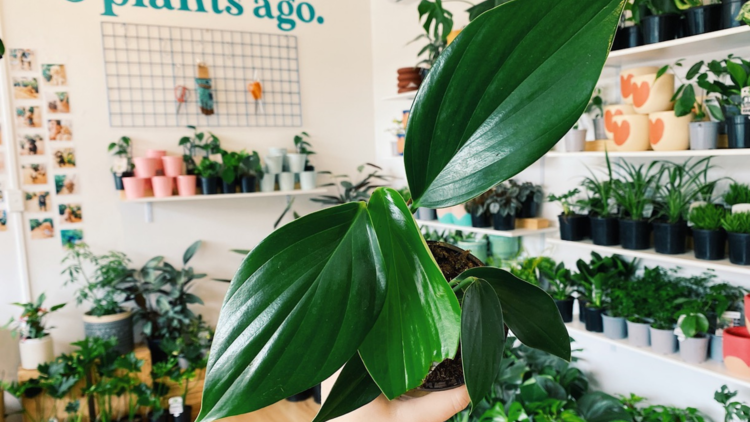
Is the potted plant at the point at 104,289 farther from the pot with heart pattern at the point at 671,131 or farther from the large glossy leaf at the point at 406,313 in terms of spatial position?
the large glossy leaf at the point at 406,313

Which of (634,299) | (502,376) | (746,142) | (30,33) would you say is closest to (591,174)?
(634,299)

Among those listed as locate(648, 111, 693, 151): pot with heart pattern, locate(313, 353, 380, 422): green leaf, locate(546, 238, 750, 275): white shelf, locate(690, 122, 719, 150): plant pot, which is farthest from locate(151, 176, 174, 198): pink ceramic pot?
locate(313, 353, 380, 422): green leaf

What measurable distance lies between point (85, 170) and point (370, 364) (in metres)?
2.90

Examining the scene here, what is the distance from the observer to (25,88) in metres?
2.71

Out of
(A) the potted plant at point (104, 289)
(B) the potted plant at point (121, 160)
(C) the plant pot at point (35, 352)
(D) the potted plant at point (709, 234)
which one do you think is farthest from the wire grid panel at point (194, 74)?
(D) the potted plant at point (709, 234)

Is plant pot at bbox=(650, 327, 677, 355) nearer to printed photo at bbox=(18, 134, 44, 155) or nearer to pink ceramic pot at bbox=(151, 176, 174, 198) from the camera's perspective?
pink ceramic pot at bbox=(151, 176, 174, 198)

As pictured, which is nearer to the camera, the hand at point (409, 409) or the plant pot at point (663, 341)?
the hand at point (409, 409)

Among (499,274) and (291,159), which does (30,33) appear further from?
(499,274)

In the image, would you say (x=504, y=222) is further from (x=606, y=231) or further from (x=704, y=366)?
(x=704, y=366)

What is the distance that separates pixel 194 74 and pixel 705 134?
251 centimetres

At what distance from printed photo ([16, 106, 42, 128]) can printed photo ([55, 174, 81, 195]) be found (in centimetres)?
27

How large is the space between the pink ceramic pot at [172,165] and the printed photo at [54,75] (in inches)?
24.1

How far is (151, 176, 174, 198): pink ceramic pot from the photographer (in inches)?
111

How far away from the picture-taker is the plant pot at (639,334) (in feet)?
6.29
